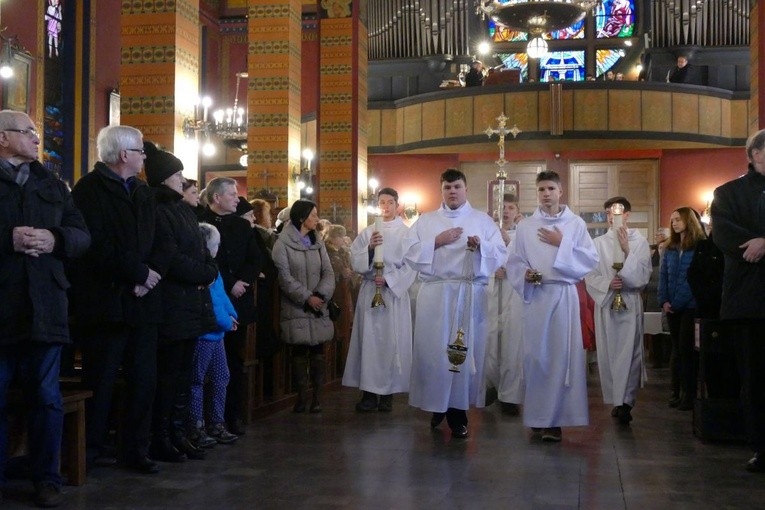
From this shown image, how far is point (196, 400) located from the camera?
6.43 metres

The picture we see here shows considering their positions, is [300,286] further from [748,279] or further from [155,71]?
[155,71]

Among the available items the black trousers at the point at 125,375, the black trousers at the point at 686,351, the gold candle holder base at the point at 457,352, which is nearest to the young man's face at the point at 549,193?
the gold candle holder base at the point at 457,352

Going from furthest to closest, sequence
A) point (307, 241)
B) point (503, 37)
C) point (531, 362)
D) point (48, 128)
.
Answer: point (503, 37) < point (48, 128) < point (307, 241) < point (531, 362)

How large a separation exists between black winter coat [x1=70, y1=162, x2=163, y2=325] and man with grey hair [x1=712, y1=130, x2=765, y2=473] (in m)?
3.32

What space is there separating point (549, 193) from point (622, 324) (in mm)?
1747

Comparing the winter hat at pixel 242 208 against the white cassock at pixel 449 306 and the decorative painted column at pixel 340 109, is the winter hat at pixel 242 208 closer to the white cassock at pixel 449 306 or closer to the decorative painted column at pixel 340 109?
the white cassock at pixel 449 306

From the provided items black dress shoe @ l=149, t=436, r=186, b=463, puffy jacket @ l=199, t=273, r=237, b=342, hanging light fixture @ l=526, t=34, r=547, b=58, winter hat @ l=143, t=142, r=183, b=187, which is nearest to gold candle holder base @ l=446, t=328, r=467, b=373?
puffy jacket @ l=199, t=273, r=237, b=342

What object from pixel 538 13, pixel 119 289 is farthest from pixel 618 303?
pixel 538 13

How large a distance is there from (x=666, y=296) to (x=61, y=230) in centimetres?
592

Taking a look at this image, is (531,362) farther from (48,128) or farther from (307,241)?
(48,128)

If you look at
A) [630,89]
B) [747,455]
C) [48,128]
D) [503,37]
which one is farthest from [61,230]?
[503,37]

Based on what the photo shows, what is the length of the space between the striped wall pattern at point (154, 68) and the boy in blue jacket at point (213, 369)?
4.59 meters

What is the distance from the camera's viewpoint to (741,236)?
19.6 ft

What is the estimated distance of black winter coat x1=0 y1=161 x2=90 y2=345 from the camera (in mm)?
4711
